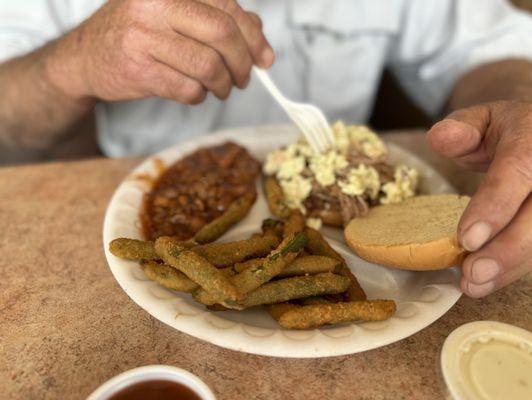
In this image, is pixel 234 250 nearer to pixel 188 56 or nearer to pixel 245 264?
pixel 245 264

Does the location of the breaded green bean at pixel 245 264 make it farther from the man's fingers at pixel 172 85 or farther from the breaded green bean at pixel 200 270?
the man's fingers at pixel 172 85

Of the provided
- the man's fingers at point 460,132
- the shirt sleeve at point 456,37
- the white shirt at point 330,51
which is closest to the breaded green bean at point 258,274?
the man's fingers at point 460,132

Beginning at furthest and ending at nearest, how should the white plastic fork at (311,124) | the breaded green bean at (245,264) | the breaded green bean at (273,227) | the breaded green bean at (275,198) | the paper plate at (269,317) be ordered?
the white plastic fork at (311,124), the breaded green bean at (275,198), the breaded green bean at (273,227), the breaded green bean at (245,264), the paper plate at (269,317)

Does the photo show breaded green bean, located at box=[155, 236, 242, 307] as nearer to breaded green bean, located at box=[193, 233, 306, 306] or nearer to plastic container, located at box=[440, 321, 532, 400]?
breaded green bean, located at box=[193, 233, 306, 306]

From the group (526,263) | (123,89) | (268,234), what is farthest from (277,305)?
(123,89)

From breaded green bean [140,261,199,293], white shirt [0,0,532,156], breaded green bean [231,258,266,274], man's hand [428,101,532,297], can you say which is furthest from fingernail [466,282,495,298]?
white shirt [0,0,532,156]
